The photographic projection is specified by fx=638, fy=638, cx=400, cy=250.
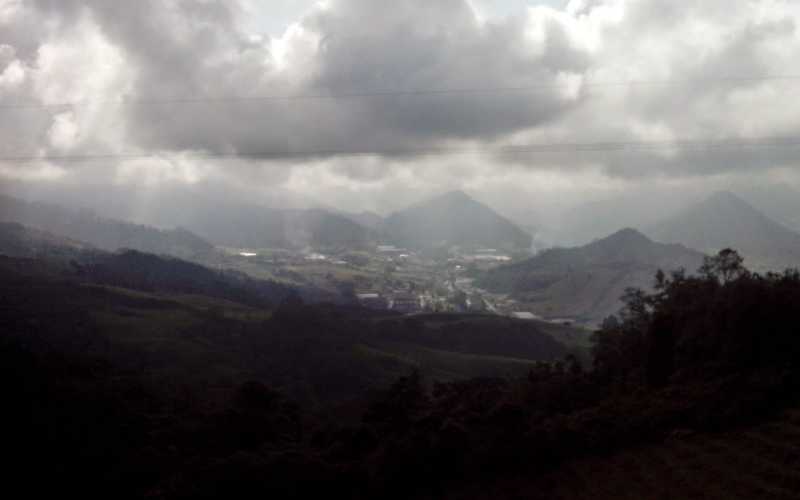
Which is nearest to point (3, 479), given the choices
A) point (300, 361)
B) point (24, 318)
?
point (300, 361)

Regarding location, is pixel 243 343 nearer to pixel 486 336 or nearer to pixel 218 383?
pixel 218 383

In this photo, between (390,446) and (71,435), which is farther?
(71,435)

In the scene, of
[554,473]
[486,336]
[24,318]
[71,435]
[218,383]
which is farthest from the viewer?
[486,336]

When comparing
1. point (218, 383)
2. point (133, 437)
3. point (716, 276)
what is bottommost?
point (218, 383)

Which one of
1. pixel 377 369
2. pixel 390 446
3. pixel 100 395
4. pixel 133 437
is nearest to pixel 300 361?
pixel 377 369

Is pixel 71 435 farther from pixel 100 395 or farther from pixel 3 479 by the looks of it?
pixel 100 395

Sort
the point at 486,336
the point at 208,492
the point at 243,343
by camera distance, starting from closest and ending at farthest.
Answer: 1. the point at 208,492
2. the point at 243,343
3. the point at 486,336

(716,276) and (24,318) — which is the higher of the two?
(716,276)
